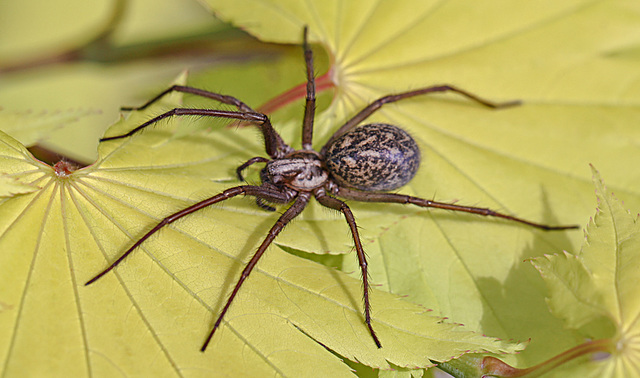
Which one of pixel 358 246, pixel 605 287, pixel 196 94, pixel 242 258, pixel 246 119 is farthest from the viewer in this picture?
pixel 196 94

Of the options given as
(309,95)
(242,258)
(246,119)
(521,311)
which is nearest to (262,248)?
(242,258)

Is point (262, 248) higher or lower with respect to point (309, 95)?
lower

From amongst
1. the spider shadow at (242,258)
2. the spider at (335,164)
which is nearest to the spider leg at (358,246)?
the spider at (335,164)

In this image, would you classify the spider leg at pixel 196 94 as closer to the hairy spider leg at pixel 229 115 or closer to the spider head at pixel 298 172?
the hairy spider leg at pixel 229 115

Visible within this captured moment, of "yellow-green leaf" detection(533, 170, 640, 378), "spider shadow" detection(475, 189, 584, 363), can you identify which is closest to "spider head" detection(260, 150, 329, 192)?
"spider shadow" detection(475, 189, 584, 363)

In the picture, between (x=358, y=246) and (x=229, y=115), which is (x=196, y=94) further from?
(x=358, y=246)

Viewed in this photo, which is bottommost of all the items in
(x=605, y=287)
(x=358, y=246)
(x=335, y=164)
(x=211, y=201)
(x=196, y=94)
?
(x=605, y=287)
